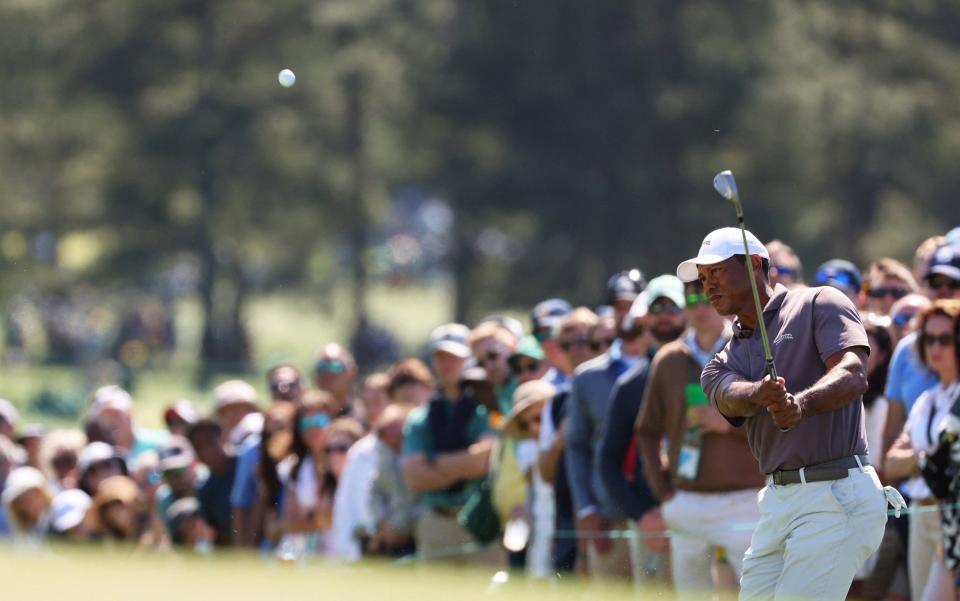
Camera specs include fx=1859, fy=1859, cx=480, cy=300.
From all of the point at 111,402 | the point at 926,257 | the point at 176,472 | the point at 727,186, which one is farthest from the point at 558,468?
the point at 111,402

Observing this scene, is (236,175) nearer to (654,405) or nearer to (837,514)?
(654,405)

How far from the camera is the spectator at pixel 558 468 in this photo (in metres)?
10.9

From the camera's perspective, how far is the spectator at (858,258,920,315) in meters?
10.6

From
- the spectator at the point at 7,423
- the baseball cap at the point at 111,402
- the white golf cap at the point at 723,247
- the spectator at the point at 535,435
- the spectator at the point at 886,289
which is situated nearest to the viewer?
the white golf cap at the point at 723,247

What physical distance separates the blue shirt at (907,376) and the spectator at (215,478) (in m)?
5.65

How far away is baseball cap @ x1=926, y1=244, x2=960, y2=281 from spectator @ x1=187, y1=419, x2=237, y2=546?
5.74m

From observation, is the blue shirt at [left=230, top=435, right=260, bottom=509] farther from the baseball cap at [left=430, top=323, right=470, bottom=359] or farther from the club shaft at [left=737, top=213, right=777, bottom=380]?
the club shaft at [left=737, top=213, right=777, bottom=380]

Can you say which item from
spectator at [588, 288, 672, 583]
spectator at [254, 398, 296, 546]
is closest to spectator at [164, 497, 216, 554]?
spectator at [254, 398, 296, 546]

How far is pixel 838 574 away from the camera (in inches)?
274

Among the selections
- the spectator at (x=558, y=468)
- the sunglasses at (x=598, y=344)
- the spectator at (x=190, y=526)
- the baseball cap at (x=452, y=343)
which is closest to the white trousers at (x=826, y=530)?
the spectator at (x=558, y=468)

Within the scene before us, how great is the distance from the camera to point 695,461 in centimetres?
951

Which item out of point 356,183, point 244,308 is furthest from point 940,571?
point 244,308

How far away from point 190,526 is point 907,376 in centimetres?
634

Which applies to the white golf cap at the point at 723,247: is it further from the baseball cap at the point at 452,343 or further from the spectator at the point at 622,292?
the baseball cap at the point at 452,343
